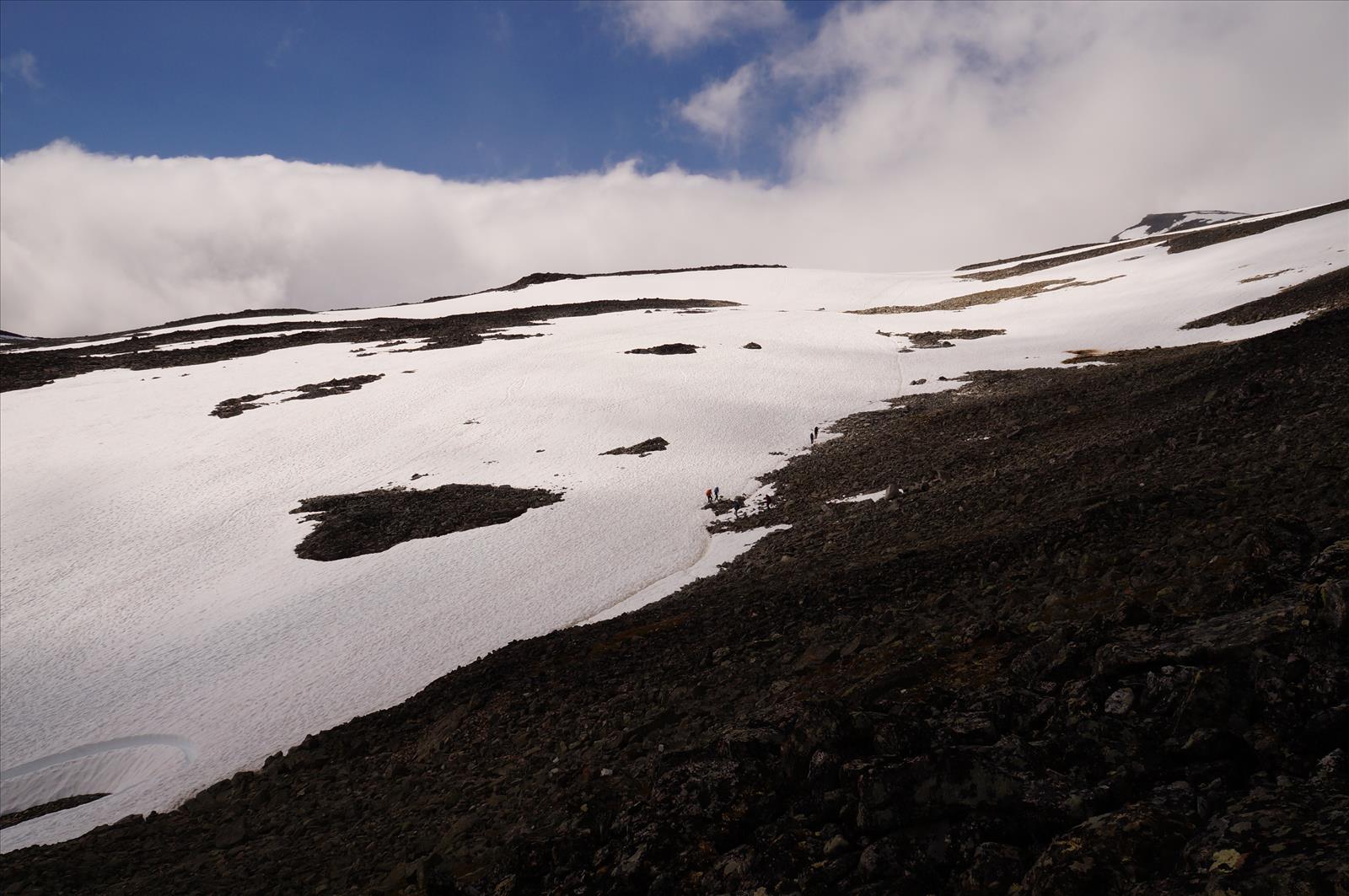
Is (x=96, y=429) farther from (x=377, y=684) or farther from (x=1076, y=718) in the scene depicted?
(x=1076, y=718)

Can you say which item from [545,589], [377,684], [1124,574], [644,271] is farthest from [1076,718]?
[644,271]

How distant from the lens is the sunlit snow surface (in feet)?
51.6

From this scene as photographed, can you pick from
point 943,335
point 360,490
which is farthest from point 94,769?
point 943,335

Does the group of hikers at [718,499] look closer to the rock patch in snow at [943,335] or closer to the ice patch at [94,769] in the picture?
the ice patch at [94,769]

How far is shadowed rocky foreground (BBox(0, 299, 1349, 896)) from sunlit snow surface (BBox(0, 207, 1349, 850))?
3714 millimetres

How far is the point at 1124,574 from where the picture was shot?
9.20m

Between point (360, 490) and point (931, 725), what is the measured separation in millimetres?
27180

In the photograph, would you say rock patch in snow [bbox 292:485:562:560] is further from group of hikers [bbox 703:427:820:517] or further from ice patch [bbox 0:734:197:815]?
ice patch [bbox 0:734:197:815]

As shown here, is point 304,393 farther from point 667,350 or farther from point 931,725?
point 931,725

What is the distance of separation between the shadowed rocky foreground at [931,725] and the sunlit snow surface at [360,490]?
12.2 ft

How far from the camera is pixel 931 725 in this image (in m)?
6.29

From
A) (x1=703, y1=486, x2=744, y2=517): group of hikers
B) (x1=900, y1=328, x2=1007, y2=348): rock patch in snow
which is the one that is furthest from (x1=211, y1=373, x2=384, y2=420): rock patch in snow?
(x1=900, y1=328, x2=1007, y2=348): rock patch in snow

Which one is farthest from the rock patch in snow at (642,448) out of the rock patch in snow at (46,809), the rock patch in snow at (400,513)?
the rock patch in snow at (46,809)

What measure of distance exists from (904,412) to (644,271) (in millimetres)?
79470
